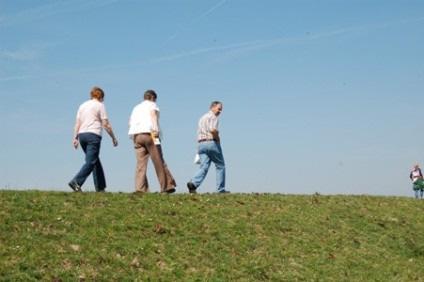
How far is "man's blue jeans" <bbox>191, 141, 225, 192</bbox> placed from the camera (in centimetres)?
1686

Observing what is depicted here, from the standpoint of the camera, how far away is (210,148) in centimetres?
1689

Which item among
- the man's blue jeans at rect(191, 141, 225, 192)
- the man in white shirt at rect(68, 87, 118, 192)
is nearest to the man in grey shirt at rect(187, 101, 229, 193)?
the man's blue jeans at rect(191, 141, 225, 192)

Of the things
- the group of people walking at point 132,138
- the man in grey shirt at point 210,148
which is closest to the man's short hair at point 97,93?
the group of people walking at point 132,138

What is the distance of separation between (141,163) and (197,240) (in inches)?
161

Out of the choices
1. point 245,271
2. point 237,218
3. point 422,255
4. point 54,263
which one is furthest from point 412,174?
point 54,263

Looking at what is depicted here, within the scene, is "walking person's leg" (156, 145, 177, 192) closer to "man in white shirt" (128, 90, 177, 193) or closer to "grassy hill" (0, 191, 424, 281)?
"man in white shirt" (128, 90, 177, 193)

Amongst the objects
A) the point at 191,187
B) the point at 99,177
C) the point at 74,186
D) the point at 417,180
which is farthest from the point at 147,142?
the point at 417,180

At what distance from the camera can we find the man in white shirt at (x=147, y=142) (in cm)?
1502

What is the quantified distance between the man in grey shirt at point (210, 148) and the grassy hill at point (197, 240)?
1627 mm

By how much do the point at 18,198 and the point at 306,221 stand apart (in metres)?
5.72

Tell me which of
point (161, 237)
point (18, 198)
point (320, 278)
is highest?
point (18, 198)

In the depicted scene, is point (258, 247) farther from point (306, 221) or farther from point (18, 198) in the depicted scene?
point (18, 198)

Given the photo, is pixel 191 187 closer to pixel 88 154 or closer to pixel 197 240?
pixel 88 154

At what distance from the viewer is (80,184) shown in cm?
1434
